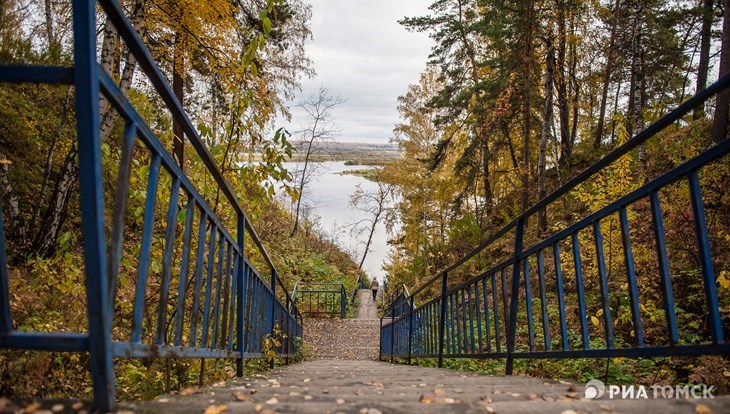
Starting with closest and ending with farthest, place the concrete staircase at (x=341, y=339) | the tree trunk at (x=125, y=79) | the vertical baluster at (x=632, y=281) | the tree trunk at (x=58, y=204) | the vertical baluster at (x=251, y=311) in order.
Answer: the vertical baluster at (x=632, y=281) < the vertical baluster at (x=251, y=311) < the tree trunk at (x=125, y=79) < the tree trunk at (x=58, y=204) < the concrete staircase at (x=341, y=339)

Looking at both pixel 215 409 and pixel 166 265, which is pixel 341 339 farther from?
pixel 215 409

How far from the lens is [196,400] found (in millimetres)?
1517

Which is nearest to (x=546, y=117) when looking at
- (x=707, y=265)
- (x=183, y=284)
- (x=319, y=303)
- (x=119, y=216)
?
(x=707, y=265)

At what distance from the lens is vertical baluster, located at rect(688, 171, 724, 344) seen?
153 cm

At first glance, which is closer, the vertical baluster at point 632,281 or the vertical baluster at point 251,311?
the vertical baluster at point 632,281

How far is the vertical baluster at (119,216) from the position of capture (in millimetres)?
1272

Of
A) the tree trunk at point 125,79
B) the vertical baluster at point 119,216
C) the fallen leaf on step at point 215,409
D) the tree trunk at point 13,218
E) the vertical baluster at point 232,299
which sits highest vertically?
the tree trunk at point 125,79

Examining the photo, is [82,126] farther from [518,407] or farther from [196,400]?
[518,407]

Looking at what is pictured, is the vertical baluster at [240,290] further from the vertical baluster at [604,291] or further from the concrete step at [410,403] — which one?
the vertical baluster at [604,291]

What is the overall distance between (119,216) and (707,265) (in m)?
2.04

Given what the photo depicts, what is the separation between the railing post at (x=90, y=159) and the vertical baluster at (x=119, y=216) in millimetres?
76

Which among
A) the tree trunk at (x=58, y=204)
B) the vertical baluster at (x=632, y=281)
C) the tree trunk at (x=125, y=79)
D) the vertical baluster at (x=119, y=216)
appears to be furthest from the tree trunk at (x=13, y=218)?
the vertical baluster at (x=632, y=281)

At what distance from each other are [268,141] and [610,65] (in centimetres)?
1590

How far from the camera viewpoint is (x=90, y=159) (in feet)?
3.69
